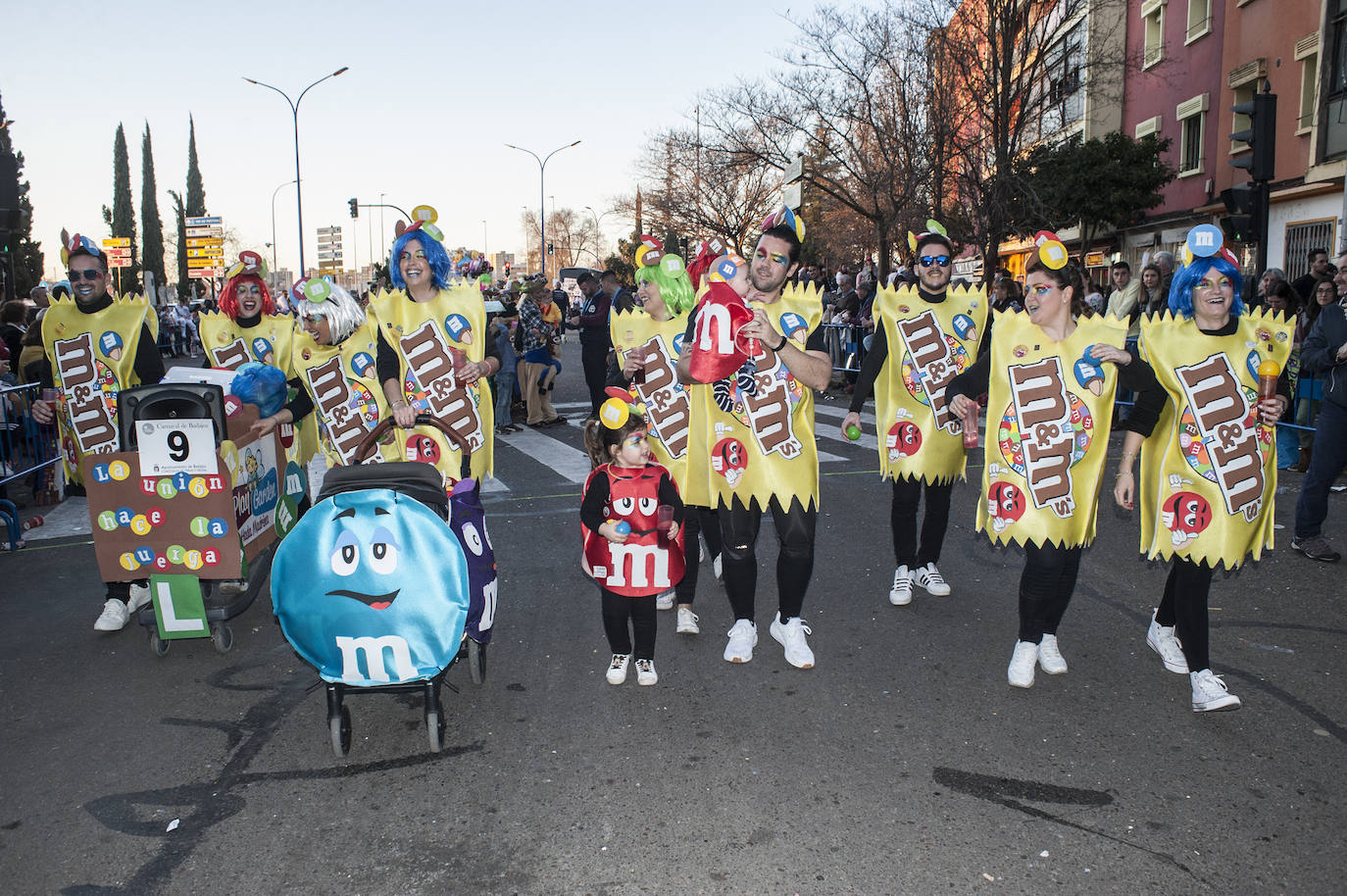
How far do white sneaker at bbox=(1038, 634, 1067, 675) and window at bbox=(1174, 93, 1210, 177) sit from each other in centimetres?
2411

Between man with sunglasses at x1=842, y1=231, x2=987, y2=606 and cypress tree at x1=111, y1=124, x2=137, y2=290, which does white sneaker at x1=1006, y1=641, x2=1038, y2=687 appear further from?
cypress tree at x1=111, y1=124, x2=137, y2=290

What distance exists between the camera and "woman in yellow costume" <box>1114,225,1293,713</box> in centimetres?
403

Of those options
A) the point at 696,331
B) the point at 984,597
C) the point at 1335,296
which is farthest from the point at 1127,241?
the point at 696,331

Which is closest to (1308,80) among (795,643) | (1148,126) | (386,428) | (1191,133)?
(1191,133)

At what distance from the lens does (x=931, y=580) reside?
571 centimetres

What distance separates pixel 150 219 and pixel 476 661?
249 feet

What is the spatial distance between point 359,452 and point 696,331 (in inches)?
57.0

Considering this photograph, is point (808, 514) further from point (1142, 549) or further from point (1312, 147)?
point (1312, 147)

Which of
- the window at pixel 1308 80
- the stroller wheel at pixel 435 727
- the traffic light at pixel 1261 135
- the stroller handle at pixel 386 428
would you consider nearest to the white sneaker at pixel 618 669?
the stroller wheel at pixel 435 727

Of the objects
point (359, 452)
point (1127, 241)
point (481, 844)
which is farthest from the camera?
point (1127, 241)

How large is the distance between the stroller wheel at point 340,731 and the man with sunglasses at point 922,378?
3003mm

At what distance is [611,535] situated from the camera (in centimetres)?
418

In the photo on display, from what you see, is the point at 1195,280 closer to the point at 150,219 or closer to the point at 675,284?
the point at 675,284

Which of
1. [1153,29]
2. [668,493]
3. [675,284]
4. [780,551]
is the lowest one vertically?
[780,551]
